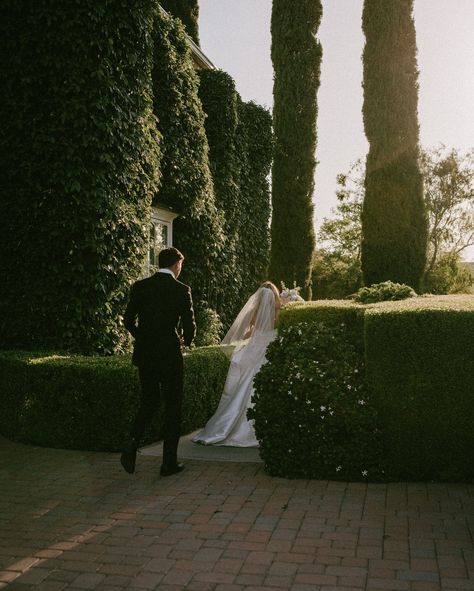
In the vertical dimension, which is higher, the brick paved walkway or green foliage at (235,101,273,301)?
green foliage at (235,101,273,301)

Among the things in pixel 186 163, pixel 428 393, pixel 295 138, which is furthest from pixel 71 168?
pixel 295 138

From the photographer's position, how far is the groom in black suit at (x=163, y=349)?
18.8ft

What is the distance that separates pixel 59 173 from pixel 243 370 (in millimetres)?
3566

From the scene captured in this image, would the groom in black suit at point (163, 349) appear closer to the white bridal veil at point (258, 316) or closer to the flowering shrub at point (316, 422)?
the flowering shrub at point (316, 422)

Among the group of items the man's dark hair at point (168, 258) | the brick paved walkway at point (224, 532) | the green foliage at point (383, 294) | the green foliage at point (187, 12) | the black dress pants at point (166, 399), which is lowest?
the brick paved walkway at point (224, 532)

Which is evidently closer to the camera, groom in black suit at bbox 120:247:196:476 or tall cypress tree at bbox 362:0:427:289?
groom in black suit at bbox 120:247:196:476

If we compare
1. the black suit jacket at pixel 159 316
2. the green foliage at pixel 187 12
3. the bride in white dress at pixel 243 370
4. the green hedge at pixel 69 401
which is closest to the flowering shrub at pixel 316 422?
the black suit jacket at pixel 159 316

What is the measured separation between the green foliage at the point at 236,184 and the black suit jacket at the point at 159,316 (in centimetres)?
729

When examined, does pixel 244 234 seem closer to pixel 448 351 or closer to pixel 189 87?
pixel 189 87

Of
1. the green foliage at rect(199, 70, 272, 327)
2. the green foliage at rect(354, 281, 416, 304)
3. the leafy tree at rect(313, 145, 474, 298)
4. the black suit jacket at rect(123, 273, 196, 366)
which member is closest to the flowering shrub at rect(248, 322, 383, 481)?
the black suit jacket at rect(123, 273, 196, 366)

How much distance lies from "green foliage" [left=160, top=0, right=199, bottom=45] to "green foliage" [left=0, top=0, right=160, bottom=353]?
11.9 m

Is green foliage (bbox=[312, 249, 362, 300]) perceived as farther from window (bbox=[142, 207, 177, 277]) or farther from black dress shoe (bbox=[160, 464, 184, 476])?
black dress shoe (bbox=[160, 464, 184, 476])

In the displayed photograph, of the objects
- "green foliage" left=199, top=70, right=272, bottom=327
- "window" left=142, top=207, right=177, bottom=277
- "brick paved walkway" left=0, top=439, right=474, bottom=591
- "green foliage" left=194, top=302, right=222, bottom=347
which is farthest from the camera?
"green foliage" left=199, top=70, right=272, bottom=327

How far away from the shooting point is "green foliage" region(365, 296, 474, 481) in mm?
5359
